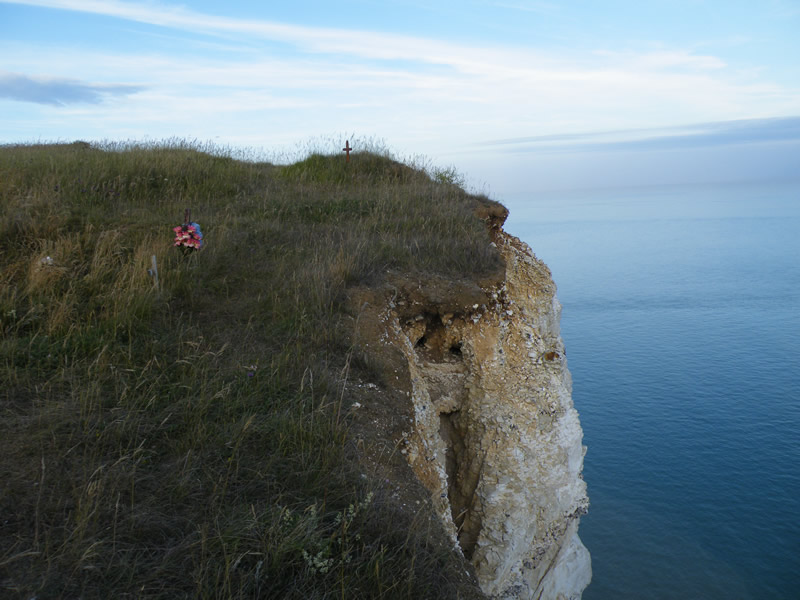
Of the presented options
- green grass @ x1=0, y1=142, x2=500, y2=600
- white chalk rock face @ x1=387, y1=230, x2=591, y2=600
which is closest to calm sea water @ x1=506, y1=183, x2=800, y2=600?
white chalk rock face @ x1=387, y1=230, x2=591, y2=600

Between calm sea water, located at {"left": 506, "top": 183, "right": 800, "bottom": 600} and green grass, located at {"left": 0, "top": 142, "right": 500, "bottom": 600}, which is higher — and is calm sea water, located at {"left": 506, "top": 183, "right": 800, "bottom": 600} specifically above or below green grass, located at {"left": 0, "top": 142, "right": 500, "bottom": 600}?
below

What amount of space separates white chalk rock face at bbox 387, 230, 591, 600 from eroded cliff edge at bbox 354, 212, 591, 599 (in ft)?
0.04

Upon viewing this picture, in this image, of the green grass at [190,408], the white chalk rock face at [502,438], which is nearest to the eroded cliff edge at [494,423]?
the white chalk rock face at [502,438]

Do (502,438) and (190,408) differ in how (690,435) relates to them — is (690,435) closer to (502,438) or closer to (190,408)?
(502,438)

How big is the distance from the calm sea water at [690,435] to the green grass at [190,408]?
12.5m

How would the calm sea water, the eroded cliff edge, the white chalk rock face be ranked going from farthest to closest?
1. the calm sea water
2. the white chalk rock face
3. the eroded cliff edge

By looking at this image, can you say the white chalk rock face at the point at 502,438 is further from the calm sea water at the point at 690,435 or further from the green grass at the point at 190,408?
the calm sea water at the point at 690,435

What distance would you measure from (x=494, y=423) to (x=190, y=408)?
445 centimetres

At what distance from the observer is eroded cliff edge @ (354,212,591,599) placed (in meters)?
6.98

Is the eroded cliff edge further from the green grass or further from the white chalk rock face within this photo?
the green grass

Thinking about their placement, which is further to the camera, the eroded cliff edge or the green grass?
the eroded cliff edge

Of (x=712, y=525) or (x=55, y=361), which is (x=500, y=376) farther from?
(x=712, y=525)

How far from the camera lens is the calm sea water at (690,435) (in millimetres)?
15320

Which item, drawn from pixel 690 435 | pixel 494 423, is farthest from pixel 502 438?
pixel 690 435
